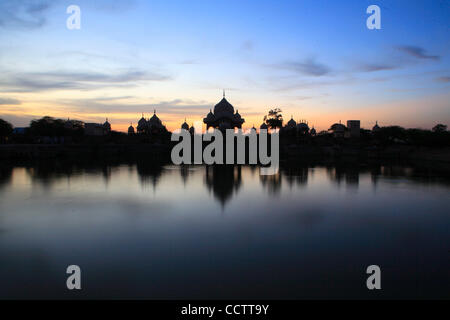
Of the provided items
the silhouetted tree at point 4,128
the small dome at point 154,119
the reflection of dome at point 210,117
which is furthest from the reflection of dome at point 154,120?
the silhouetted tree at point 4,128

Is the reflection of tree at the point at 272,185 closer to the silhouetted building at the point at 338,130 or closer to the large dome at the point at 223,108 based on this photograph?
the large dome at the point at 223,108

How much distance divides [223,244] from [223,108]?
39.9 m

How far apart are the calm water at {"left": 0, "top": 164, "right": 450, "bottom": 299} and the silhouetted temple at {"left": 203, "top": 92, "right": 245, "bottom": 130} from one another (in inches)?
1283

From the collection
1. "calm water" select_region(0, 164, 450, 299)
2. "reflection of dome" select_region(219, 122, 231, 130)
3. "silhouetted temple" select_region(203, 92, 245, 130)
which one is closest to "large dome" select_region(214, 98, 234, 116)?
"silhouetted temple" select_region(203, 92, 245, 130)

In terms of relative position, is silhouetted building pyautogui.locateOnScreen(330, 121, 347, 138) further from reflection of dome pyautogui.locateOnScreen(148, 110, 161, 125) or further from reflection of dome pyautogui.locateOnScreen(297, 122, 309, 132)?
reflection of dome pyautogui.locateOnScreen(148, 110, 161, 125)

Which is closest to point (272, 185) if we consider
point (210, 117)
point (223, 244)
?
point (223, 244)

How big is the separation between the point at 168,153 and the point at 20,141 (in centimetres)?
2103

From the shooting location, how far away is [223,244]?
22.9 feet

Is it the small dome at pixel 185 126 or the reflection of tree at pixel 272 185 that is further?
the small dome at pixel 185 126

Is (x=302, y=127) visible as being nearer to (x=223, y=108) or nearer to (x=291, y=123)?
(x=291, y=123)

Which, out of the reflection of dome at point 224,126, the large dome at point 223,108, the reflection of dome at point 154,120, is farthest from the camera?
the reflection of dome at point 154,120

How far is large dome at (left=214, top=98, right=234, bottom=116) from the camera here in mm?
45894

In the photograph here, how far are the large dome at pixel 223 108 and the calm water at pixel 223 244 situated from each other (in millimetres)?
33247

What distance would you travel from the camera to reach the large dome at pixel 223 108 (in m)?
45.9
